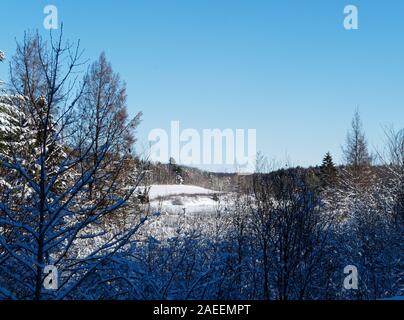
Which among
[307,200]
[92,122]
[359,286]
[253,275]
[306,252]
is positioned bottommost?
[359,286]

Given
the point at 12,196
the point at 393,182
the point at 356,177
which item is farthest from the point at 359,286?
the point at 356,177

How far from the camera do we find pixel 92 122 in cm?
412

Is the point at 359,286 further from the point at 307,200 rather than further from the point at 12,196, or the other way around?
the point at 12,196

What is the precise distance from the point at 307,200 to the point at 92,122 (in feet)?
23.4

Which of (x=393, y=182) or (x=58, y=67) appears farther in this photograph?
(x=393, y=182)

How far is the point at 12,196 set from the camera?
230 inches

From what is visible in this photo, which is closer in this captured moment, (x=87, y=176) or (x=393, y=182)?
(x=87, y=176)
